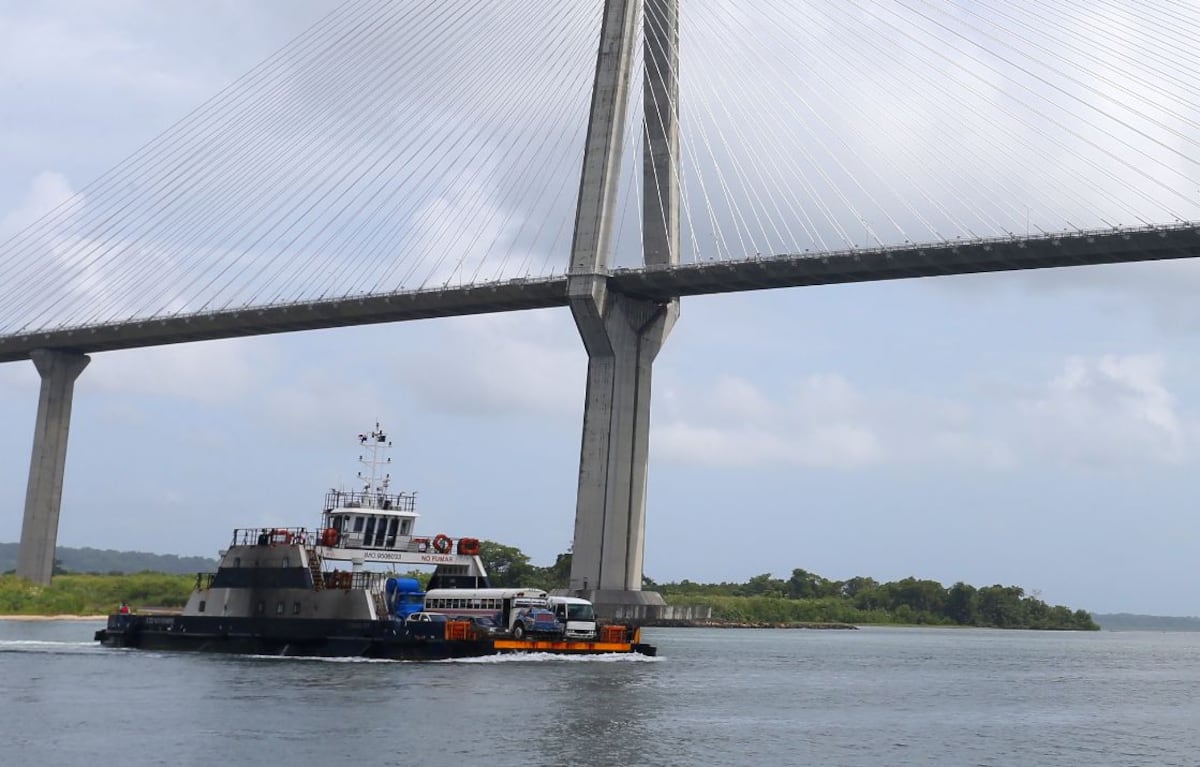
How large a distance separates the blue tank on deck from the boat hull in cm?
192

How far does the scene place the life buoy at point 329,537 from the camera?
163 feet

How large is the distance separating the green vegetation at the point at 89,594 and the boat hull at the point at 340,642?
46084mm

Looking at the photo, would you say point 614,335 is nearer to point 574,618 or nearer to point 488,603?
point 574,618

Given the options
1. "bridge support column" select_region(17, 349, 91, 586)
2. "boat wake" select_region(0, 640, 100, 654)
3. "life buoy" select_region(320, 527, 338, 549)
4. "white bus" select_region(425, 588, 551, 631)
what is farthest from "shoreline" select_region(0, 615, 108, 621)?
"white bus" select_region(425, 588, 551, 631)

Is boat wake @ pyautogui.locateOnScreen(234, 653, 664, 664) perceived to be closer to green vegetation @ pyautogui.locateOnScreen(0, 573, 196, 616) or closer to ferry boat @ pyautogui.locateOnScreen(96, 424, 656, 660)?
ferry boat @ pyautogui.locateOnScreen(96, 424, 656, 660)

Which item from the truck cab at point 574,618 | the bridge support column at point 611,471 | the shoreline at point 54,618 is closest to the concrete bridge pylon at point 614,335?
the bridge support column at point 611,471

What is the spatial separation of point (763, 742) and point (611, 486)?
50298 mm

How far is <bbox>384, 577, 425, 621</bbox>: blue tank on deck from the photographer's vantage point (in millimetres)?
48844

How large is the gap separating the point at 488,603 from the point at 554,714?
14810 millimetres

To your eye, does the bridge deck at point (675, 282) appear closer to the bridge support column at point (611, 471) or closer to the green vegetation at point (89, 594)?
the bridge support column at point (611, 471)

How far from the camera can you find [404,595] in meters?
49.1

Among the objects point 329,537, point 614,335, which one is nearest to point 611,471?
point 614,335

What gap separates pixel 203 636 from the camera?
51.4 m

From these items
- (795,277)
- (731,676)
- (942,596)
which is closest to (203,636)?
(731,676)
